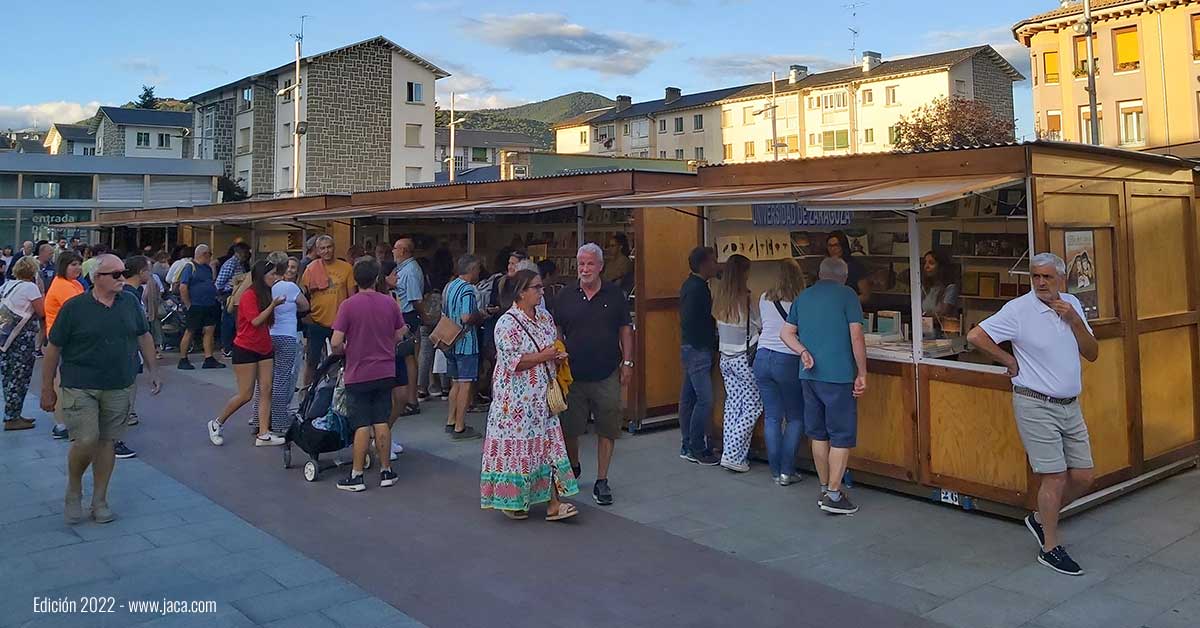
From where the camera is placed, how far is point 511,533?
207 inches

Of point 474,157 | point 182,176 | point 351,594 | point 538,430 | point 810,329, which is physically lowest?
point 351,594

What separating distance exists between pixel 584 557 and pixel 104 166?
124 feet

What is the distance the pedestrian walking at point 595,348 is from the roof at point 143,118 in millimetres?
69355

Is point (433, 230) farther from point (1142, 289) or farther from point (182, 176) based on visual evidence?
point (182, 176)

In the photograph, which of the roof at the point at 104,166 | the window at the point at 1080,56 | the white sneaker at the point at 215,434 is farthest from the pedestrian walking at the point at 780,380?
the window at the point at 1080,56

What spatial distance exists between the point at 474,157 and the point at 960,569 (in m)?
76.1

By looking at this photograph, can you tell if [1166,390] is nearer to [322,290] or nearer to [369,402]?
[369,402]

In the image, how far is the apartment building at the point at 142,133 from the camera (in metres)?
64.1

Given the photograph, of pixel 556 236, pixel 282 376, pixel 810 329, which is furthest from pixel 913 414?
pixel 556 236

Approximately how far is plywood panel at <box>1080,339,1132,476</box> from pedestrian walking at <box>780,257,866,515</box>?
4.72 ft

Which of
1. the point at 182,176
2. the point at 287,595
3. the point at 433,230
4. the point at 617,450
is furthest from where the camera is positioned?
the point at 182,176

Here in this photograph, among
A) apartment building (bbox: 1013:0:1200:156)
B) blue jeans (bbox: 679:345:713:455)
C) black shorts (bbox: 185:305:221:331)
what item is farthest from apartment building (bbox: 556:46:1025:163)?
blue jeans (bbox: 679:345:713:455)

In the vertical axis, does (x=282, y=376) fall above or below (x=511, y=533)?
above

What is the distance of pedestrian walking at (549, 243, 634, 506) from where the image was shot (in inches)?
223
